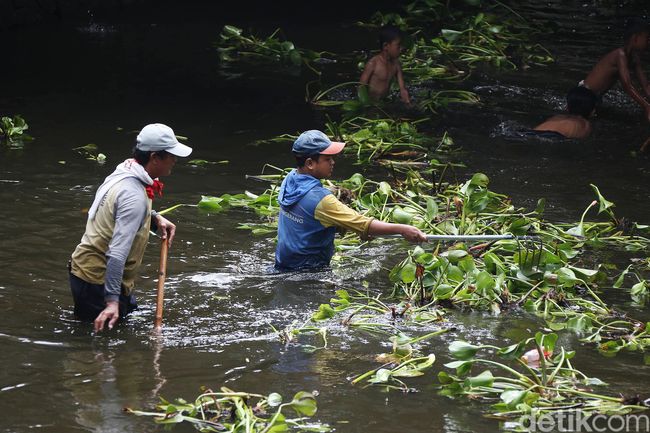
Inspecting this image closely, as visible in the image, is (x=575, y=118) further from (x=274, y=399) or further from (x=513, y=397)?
(x=274, y=399)

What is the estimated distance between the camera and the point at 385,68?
40.3ft

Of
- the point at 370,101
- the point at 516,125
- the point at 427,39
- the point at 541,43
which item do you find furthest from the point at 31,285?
the point at 541,43

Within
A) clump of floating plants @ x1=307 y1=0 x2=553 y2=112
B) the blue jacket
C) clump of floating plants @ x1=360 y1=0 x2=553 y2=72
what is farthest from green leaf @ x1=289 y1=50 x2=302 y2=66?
the blue jacket

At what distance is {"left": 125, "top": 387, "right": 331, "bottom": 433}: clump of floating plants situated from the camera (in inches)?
191

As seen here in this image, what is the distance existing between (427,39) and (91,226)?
10.5m

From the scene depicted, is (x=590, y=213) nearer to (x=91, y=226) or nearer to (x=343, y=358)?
(x=343, y=358)

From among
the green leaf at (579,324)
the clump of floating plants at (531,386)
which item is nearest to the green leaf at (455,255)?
the green leaf at (579,324)

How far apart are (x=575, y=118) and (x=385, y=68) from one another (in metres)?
2.35

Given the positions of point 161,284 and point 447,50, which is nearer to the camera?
point 161,284

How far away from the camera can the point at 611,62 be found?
1206cm

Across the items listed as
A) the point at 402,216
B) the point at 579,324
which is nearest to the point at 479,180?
the point at 402,216

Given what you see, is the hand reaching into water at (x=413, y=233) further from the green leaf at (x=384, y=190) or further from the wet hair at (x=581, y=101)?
the wet hair at (x=581, y=101)

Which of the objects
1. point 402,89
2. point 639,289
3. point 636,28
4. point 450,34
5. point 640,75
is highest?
point 636,28

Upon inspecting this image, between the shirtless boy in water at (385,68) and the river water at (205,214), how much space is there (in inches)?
29.0
